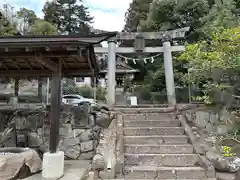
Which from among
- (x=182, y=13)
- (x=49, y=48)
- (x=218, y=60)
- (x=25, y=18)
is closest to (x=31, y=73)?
(x=49, y=48)

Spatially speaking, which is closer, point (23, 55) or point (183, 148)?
point (23, 55)

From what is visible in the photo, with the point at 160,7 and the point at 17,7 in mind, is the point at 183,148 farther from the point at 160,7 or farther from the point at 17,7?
the point at 17,7

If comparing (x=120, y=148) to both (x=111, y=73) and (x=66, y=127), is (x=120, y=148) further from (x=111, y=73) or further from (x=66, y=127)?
(x=111, y=73)

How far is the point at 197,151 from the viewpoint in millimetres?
4969

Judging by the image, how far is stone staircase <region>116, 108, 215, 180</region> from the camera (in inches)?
175

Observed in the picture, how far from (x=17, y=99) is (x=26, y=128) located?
4.59 ft

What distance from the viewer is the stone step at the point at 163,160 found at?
15.9ft

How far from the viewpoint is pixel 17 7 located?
22500 millimetres

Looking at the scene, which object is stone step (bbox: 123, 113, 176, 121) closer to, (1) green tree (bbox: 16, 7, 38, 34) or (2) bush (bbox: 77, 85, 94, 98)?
(2) bush (bbox: 77, 85, 94, 98)

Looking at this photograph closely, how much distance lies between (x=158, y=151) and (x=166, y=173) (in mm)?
822

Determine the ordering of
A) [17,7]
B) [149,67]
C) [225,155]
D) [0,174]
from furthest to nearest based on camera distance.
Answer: [17,7] < [149,67] < [225,155] < [0,174]

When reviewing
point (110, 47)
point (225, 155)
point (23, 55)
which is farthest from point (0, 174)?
point (110, 47)

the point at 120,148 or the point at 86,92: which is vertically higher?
the point at 86,92

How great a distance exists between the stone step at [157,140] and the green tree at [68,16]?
27407mm
